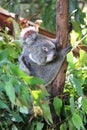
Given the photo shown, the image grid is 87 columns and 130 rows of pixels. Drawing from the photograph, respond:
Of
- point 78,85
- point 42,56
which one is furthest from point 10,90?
point 42,56

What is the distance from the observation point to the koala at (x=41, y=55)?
1282mm

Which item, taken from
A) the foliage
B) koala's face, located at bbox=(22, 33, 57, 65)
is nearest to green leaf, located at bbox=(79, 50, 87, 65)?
the foliage

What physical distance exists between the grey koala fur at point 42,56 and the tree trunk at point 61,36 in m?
0.03

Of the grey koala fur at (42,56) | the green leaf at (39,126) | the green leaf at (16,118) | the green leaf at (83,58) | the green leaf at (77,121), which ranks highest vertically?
the grey koala fur at (42,56)

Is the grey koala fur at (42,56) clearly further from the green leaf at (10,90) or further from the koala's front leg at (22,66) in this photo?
the green leaf at (10,90)

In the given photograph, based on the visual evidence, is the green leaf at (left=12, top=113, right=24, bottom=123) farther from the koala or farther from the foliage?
the koala

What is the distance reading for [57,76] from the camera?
1.24 metres

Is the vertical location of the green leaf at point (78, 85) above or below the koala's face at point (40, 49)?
below

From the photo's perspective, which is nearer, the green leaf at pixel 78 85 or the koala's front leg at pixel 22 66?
the green leaf at pixel 78 85

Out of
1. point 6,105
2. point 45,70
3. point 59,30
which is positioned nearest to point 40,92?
point 6,105

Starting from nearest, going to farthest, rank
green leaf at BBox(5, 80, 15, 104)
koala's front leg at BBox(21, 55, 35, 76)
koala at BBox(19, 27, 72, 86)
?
green leaf at BBox(5, 80, 15, 104)
koala at BBox(19, 27, 72, 86)
koala's front leg at BBox(21, 55, 35, 76)

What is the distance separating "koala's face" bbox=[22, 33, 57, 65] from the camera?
1.30 meters

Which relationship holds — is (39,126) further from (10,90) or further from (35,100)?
(10,90)

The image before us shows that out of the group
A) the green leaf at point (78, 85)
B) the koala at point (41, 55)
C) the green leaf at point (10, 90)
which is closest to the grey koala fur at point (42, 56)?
the koala at point (41, 55)
